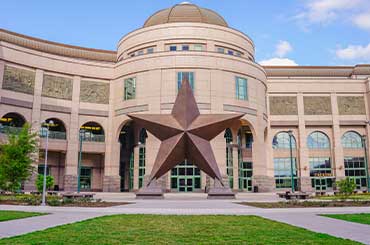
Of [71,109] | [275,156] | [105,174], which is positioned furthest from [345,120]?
[71,109]

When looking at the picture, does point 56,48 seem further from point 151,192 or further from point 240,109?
point 151,192

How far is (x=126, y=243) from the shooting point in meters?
7.77

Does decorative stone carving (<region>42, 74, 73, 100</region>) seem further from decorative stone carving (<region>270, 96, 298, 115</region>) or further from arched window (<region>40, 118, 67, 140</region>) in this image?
decorative stone carving (<region>270, 96, 298, 115</region>)

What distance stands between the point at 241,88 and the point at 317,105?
1713cm

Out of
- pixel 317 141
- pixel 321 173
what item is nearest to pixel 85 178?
pixel 321 173

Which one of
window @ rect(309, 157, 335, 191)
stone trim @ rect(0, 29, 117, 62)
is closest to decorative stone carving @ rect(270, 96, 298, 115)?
window @ rect(309, 157, 335, 191)

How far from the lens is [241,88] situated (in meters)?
→ 47.0

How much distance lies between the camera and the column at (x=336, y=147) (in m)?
54.8

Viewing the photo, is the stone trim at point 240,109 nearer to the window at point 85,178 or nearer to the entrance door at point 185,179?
the entrance door at point 185,179

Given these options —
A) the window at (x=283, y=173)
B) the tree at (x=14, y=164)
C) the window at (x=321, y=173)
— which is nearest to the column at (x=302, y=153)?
the window at (x=283, y=173)

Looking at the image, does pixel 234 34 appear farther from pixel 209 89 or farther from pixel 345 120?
pixel 345 120

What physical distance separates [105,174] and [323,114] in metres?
35.4

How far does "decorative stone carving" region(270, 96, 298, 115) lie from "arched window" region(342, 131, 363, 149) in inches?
363

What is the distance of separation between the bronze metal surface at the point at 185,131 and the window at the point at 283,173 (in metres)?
31.8
